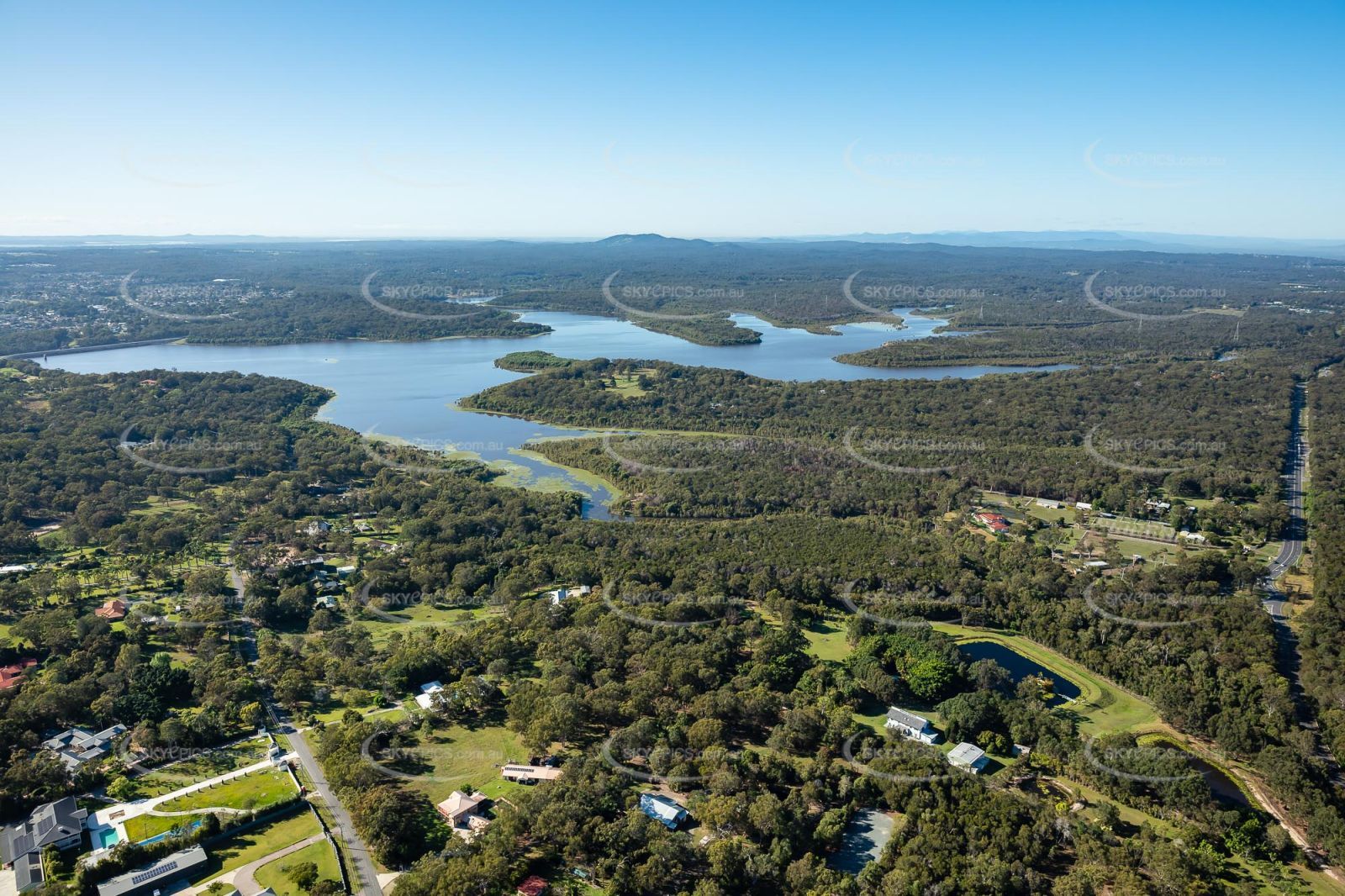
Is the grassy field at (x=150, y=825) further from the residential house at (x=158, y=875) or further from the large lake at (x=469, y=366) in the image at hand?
the large lake at (x=469, y=366)

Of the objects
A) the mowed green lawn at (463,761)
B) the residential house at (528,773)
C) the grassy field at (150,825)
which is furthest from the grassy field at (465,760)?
the grassy field at (150,825)

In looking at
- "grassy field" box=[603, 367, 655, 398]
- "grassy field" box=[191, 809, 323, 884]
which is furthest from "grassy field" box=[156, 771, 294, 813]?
"grassy field" box=[603, 367, 655, 398]

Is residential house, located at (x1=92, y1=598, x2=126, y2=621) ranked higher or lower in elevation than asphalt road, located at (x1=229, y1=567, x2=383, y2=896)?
higher

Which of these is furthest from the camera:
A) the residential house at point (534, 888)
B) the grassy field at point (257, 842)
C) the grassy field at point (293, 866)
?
the grassy field at point (257, 842)

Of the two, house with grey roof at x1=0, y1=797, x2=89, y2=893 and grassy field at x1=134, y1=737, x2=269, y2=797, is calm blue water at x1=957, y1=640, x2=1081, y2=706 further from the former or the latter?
house with grey roof at x1=0, y1=797, x2=89, y2=893

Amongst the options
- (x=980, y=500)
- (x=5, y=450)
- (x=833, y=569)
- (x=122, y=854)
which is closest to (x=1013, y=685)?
(x=833, y=569)

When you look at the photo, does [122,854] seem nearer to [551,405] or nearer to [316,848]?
[316,848]

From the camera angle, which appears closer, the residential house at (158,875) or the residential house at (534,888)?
the residential house at (158,875)
